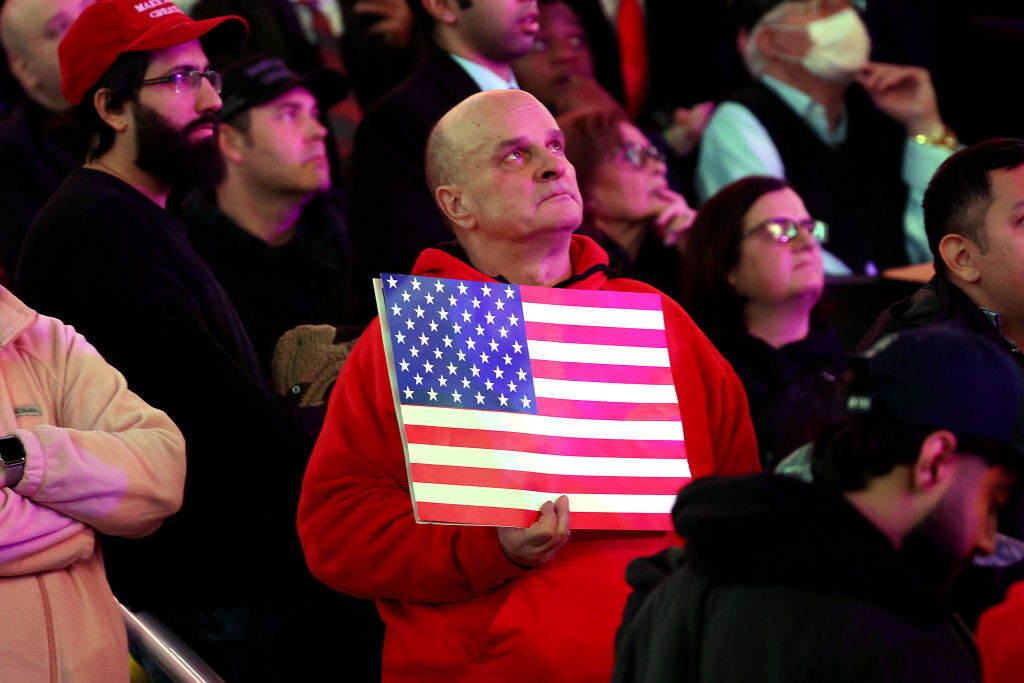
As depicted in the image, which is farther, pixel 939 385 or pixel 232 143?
pixel 232 143

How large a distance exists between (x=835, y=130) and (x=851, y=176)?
0.30m

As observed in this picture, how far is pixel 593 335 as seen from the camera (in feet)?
9.27

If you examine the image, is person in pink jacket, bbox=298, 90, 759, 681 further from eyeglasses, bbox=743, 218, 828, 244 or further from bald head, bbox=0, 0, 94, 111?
bald head, bbox=0, 0, 94, 111

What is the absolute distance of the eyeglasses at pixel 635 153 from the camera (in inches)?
218

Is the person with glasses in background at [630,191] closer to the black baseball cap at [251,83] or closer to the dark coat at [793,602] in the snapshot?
the black baseball cap at [251,83]

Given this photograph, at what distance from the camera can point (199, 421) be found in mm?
3697

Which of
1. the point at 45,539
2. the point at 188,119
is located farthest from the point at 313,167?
the point at 45,539

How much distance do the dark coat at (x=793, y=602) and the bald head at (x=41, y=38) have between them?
135 inches

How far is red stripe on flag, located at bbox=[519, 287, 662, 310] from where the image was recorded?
280cm

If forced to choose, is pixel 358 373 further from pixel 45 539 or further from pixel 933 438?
pixel 933 438

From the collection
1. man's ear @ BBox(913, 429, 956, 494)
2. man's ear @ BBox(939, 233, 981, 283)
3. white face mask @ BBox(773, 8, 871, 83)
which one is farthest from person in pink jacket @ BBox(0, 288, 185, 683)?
white face mask @ BBox(773, 8, 871, 83)

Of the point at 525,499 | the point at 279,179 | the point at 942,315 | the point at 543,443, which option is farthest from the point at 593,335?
the point at 279,179

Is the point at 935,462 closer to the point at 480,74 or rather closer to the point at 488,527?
the point at 488,527

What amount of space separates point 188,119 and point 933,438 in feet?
9.21
